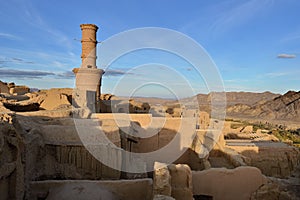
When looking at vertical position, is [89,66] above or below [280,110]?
above

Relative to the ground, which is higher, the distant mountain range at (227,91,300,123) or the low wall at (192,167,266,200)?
Result: the distant mountain range at (227,91,300,123)

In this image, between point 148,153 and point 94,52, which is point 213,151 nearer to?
point 148,153

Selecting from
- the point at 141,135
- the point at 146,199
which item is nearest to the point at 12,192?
the point at 146,199

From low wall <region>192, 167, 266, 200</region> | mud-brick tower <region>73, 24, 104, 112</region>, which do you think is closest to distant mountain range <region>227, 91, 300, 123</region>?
mud-brick tower <region>73, 24, 104, 112</region>

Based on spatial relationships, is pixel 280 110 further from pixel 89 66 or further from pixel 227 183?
pixel 227 183

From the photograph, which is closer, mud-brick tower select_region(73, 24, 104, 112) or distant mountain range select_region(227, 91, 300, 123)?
mud-brick tower select_region(73, 24, 104, 112)

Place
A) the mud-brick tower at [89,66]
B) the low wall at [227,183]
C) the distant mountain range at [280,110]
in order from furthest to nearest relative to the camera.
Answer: the distant mountain range at [280,110], the mud-brick tower at [89,66], the low wall at [227,183]

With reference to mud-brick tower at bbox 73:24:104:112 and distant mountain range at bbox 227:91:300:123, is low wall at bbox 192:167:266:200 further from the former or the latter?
distant mountain range at bbox 227:91:300:123

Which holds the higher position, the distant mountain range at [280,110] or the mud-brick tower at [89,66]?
the mud-brick tower at [89,66]

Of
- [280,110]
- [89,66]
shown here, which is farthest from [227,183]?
[280,110]

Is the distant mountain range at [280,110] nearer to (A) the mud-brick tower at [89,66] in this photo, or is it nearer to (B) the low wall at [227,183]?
(A) the mud-brick tower at [89,66]

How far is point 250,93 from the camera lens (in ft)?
297

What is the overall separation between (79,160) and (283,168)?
29.3 ft

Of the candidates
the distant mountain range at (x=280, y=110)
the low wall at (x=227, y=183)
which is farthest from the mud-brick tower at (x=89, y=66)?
the distant mountain range at (x=280, y=110)
